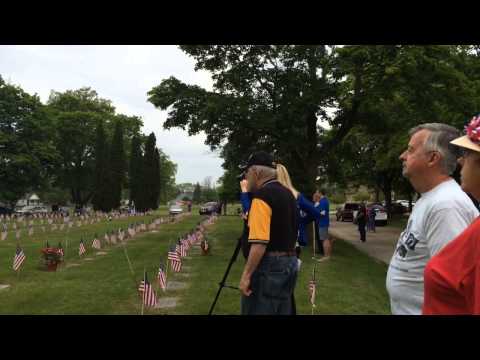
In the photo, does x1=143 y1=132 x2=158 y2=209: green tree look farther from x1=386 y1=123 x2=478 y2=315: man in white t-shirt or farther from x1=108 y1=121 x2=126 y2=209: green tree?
x1=386 y1=123 x2=478 y2=315: man in white t-shirt

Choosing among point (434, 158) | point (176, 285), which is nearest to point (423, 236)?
point (434, 158)

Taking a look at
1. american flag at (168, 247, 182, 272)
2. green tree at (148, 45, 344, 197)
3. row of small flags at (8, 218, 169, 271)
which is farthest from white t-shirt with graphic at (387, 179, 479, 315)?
green tree at (148, 45, 344, 197)

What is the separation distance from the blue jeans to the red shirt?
219cm

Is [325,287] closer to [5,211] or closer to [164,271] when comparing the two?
[164,271]

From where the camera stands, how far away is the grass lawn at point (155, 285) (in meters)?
7.99

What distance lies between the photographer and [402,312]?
2654mm

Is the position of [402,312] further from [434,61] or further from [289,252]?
[434,61]

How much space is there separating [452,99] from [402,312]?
15.9 m

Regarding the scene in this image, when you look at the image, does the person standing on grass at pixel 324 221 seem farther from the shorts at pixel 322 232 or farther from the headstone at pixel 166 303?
the headstone at pixel 166 303

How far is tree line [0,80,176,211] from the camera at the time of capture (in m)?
45.2

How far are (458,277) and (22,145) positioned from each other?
4935 cm

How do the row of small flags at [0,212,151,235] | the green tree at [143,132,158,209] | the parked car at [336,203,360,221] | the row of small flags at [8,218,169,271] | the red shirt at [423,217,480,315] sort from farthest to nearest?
the green tree at [143,132,158,209] < the parked car at [336,203,360,221] < the row of small flags at [0,212,151,235] < the row of small flags at [8,218,169,271] < the red shirt at [423,217,480,315]
